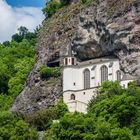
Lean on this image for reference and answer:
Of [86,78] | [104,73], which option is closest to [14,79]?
[86,78]

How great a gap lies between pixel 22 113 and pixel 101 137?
80.0 feet

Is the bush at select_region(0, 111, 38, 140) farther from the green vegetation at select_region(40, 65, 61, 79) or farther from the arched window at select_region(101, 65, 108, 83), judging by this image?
the green vegetation at select_region(40, 65, 61, 79)

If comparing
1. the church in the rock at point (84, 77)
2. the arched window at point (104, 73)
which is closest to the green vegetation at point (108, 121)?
the church in the rock at point (84, 77)

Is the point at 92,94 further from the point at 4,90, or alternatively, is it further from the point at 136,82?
the point at 4,90

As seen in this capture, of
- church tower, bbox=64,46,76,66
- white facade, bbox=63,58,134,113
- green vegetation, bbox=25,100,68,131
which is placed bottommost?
green vegetation, bbox=25,100,68,131

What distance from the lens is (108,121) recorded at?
8669cm

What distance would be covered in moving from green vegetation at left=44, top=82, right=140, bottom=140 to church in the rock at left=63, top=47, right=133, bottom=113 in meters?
7.02

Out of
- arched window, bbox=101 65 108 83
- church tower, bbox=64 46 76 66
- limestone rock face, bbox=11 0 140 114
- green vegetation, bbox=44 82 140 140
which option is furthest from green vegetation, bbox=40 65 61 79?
green vegetation, bbox=44 82 140 140

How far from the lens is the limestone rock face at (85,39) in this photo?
3848 inches

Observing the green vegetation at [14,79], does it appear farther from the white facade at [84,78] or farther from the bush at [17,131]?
the white facade at [84,78]

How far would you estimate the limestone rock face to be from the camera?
97.8 meters

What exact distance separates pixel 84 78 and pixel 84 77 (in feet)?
0.44

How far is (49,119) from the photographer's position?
96.7 meters

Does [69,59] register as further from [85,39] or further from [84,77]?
[85,39]
